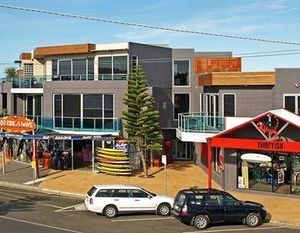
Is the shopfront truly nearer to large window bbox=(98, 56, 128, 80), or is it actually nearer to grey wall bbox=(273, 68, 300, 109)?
grey wall bbox=(273, 68, 300, 109)

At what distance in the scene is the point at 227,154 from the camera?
3070 cm

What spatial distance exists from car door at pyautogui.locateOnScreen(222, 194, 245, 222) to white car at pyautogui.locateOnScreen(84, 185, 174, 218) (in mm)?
3109

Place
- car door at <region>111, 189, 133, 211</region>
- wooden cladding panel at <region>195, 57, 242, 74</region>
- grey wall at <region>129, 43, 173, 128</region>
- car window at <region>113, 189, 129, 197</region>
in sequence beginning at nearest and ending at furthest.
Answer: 1. car door at <region>111, 189, 133, 211</region>
2. car window at <region>113, 189, 129, 197</region>
3. wooden cladding panel at <region>195, 57, 242, 74</region>
4. grey wall at <region>129, 43, 173, 128</region>

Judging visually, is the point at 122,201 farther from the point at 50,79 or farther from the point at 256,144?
the point at 50,79

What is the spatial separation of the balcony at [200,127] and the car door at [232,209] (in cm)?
957

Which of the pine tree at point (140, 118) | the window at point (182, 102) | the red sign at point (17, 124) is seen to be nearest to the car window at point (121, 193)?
the pine tree at point (140, 118)

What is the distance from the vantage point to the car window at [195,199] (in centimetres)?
2170

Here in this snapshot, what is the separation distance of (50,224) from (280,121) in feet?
42.2

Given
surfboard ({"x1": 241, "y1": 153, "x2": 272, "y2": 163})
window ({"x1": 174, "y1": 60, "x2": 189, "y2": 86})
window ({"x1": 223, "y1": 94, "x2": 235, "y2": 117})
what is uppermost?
window ({"x1": 174, "y1": 60, "x2": 189, "y2": 86})

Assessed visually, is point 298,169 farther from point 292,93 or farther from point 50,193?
point 50,193

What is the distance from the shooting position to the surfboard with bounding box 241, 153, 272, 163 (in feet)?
96.1

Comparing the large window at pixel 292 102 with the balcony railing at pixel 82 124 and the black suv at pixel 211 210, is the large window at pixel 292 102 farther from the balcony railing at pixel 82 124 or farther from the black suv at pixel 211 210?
the balcony railing at pixel 82 124

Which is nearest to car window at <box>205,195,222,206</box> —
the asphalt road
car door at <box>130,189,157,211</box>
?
the asphalt road

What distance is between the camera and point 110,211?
2395 cm
